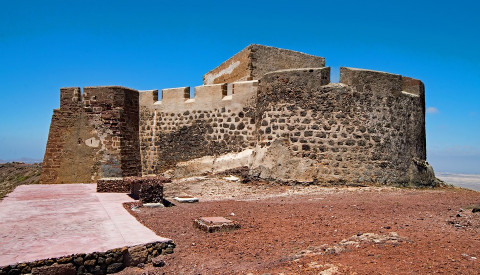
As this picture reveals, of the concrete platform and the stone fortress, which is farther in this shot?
the stone fortress

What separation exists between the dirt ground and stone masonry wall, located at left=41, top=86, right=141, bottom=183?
574cm

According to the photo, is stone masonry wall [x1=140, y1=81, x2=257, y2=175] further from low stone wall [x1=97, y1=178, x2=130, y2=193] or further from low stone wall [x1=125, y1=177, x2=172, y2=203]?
low stone wall [x1=125, y1=177, x2=172, y2=203]

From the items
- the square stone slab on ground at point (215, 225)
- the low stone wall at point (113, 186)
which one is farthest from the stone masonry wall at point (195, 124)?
the square stone slab on ground at point (215, 225)

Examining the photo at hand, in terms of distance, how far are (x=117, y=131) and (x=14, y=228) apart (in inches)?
329

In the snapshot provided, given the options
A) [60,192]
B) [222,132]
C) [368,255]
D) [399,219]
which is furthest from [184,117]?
[368,255]

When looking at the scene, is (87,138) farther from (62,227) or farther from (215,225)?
(215,225)

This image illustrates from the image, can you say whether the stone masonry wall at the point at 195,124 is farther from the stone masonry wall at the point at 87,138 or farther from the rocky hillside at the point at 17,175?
the rocky hillside at the point at 17,175

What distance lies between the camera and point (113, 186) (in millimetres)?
10312

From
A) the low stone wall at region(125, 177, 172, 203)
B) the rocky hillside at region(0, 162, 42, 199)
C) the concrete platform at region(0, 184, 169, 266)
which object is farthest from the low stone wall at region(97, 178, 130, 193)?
the rocky hillside at region(0, 162, 42, 199)

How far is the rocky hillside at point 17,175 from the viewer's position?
50.7 feet

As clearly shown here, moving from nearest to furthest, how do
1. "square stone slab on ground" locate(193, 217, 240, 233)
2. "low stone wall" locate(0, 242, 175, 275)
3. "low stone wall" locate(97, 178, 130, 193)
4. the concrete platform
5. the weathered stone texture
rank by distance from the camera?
"low stone wall" locate(0, 242, 175, 275)
the concrete platform
"square stone slab on ground" locate(193, 217, 240, 233)
"low stone wall" locate(97, 178, 130, 193)
the weathered stone texture

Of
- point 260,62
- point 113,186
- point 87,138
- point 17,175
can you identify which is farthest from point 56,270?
point 17,175

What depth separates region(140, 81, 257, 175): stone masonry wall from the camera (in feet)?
43.8

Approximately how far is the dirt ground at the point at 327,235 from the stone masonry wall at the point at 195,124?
443 cm
